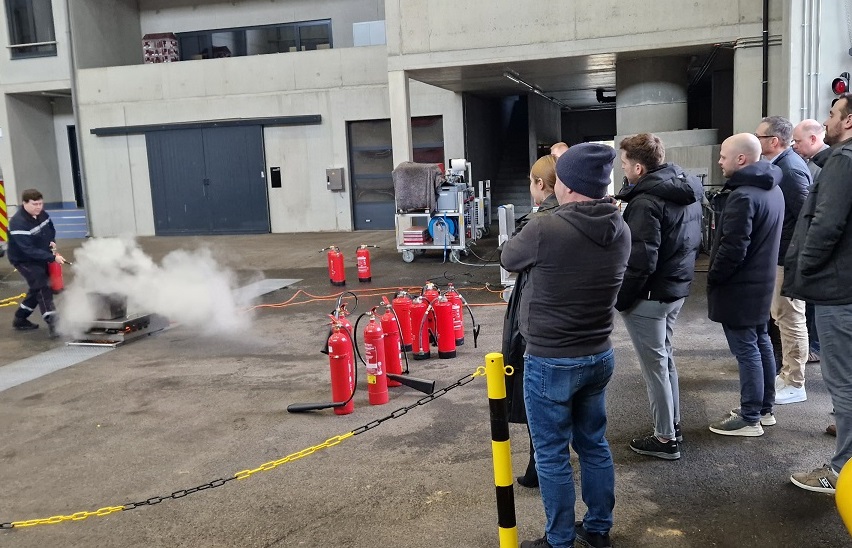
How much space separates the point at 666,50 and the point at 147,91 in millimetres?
15451

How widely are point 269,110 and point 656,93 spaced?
11.5 m

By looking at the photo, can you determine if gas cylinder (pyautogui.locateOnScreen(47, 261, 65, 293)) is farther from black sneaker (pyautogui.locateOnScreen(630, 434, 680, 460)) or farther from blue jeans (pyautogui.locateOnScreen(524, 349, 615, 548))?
blue jeans (pyautogui.locateOnScreen(524, 349, 615, 548))

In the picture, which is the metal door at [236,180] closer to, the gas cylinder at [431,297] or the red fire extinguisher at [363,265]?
the red fire extinguisher at [363,265]

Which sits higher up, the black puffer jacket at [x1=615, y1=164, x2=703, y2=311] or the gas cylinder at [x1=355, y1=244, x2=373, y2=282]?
the black puffer jacket at [x1=615, y1=164, x2=703, y2=311]

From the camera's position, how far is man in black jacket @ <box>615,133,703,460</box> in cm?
422

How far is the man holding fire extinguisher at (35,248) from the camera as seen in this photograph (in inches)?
358

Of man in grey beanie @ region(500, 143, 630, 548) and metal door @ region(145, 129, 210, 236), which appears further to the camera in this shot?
metal door @ region(145, 129, 210, 236)

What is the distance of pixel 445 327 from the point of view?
7195mm

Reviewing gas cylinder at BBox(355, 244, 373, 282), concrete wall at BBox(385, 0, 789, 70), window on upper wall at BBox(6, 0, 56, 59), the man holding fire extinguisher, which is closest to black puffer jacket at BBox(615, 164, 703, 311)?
the man holding fire extinguisher

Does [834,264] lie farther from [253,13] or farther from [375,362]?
[253,13]

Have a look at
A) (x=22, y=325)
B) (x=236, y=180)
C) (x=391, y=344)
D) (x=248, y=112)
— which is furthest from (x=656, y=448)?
(x=248, y=112)

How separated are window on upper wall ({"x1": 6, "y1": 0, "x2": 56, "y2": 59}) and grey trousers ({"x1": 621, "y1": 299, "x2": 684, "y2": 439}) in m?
23.1

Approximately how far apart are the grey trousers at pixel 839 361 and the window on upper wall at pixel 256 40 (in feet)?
70.0

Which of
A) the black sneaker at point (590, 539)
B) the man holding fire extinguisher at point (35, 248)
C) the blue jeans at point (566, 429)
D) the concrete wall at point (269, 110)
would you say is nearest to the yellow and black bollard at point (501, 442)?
the blue jeans at point (566, 429)
